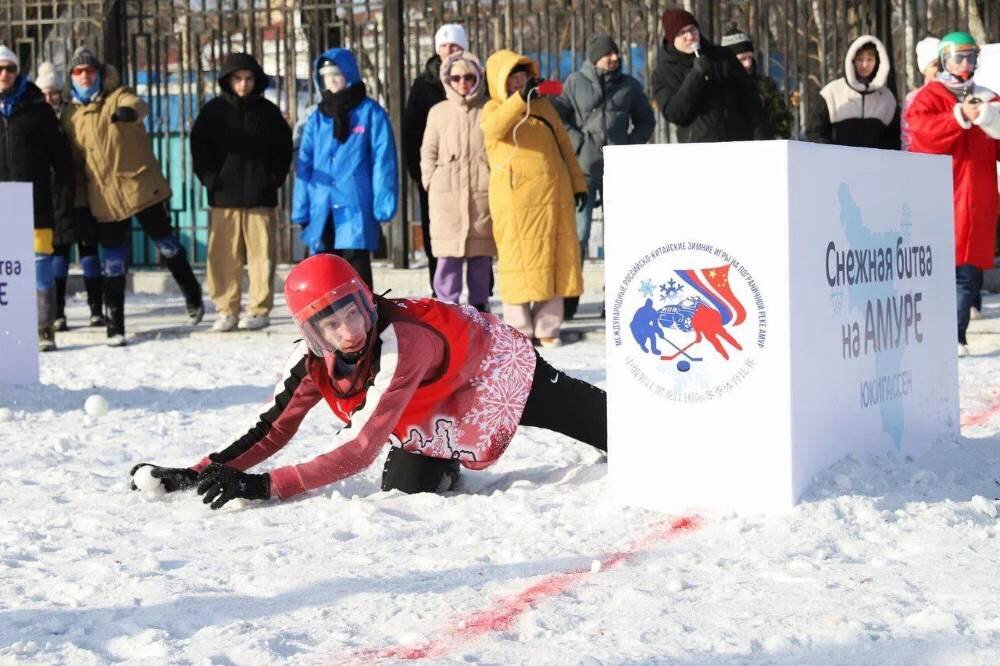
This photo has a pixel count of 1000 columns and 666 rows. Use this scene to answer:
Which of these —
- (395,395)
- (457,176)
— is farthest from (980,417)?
(457,176)

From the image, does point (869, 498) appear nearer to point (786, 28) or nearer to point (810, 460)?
point (810, 460)

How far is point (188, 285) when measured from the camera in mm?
11836

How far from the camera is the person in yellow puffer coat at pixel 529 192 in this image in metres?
9.66

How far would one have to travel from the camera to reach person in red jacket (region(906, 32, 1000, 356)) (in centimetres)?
889

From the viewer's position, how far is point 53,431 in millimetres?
7422

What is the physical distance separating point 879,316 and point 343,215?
216 inches

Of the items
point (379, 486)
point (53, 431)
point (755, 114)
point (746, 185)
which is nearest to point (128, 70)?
point (755, 114)

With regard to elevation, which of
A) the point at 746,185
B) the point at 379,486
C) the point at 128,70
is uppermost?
the point at 128,70

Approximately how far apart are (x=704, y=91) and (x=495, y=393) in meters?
4.48

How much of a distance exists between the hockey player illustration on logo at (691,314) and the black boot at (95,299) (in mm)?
7223

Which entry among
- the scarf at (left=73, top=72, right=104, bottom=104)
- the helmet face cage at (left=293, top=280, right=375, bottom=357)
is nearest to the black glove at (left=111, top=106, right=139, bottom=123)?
the scarf at (left=73, top=72, right=104, bottom=104)

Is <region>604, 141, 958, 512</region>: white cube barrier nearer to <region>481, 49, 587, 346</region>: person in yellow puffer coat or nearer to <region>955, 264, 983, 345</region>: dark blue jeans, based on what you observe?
<region>955, 264, 983, 345</region>: dark blue jeans

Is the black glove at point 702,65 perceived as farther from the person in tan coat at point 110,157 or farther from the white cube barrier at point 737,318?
the white cube barrier at point 737,318

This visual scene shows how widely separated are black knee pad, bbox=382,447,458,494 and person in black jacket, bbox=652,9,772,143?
4.41 metres
